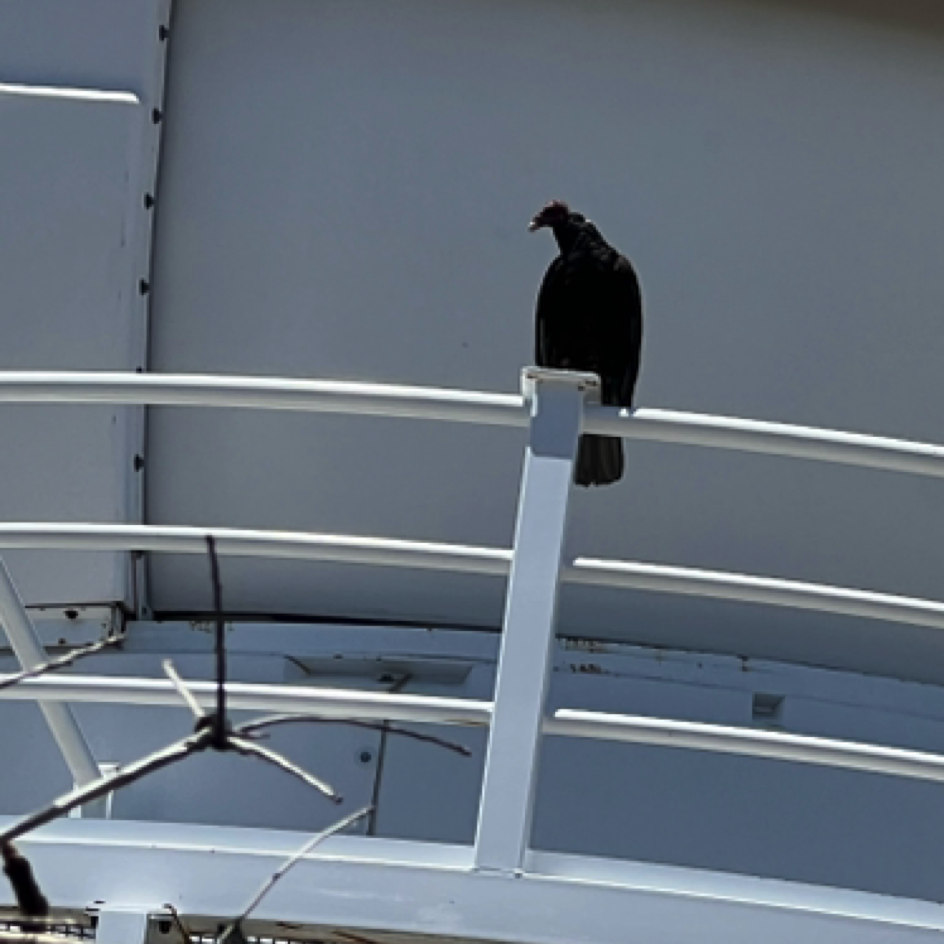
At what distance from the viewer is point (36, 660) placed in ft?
9.51

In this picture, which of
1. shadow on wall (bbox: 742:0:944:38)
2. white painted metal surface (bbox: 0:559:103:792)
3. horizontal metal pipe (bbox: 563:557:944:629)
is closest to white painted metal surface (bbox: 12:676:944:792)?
horizontal metal pipe (bbox: 563:557:944:629)

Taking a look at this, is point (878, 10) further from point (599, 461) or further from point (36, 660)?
point (36, 660)

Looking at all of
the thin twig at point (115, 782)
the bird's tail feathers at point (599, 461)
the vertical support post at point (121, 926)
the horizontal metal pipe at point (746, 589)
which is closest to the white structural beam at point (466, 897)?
the vertical support post at point (121, 926)

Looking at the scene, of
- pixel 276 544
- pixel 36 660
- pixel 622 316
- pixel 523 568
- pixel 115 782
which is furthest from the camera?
pixel 622 316

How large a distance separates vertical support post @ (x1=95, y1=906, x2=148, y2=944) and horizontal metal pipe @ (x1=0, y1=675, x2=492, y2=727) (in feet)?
0.85

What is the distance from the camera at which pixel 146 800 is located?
408cm

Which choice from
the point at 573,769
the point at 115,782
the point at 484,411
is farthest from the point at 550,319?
the point at 115,782

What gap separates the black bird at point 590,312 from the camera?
3.91m

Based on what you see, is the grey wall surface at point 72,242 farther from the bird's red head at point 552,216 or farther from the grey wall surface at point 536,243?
the bird's red head at point 552,216

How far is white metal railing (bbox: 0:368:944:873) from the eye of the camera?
2498 millimetres

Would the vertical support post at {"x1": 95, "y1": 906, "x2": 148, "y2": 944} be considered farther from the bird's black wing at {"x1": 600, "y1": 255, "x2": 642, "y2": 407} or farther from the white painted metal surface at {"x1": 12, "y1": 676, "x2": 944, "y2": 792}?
the bird's black wing at {"x1": 600, "y1": 255, "x2": 642, "y2": 407}

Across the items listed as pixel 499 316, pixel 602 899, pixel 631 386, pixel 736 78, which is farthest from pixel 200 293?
pixel 602 899

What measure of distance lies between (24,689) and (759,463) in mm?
2051

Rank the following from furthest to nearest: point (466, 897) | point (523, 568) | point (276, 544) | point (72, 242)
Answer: point (72, 242) < point (276, 544) < point (523, 568) < point (466, 897)
